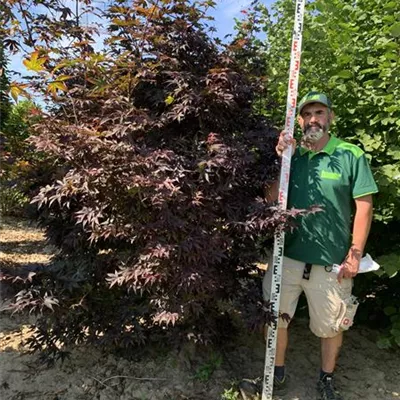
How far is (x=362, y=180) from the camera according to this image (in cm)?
268

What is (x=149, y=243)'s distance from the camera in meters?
2.48

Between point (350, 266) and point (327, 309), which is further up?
point (350, 266)

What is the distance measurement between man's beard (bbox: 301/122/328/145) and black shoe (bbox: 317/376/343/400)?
5.10ft

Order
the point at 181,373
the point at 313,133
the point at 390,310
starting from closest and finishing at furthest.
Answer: the point at 313,133 → the point at 181,373 → the point at 390,310

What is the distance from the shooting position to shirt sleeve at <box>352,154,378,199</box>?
105 inches

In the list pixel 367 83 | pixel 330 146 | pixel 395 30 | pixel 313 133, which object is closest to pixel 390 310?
pixel 330 146

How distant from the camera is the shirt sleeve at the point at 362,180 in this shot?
2.66 m

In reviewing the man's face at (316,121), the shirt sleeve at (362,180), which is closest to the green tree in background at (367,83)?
the shirt sleeve at (362,180)

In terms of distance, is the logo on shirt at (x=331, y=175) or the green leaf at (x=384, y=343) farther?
the green leaf at (x=384, y=343)

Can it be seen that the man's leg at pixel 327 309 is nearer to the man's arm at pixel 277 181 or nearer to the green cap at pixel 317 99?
the man's arm at pixel 277 181

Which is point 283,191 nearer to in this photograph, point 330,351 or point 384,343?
point 330,351

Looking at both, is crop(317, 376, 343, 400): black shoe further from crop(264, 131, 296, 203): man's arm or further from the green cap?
the green cap

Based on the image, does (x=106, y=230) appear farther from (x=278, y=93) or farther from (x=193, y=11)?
(x=278, y=93)

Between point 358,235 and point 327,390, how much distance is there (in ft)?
3.43
